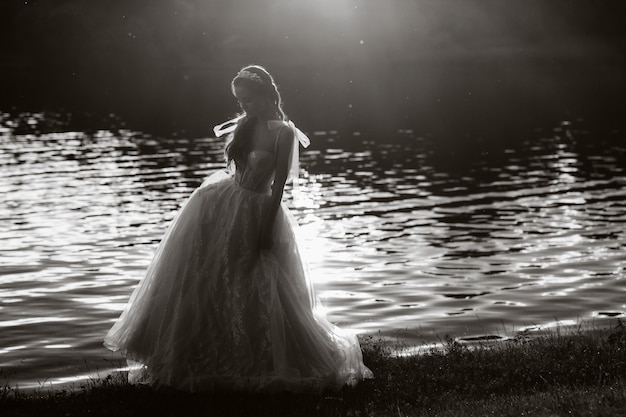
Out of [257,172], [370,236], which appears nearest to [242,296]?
[257,172]

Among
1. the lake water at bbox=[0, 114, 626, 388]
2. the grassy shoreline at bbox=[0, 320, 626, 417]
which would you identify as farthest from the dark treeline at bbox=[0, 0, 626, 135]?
the grassy shoreline at bbox=[0, 320, 626, 417]

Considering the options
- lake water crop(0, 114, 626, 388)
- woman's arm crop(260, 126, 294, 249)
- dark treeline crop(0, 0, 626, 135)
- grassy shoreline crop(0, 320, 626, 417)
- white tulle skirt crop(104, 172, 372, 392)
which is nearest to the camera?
grassy shoreline crop(0, 320, 626, 417)

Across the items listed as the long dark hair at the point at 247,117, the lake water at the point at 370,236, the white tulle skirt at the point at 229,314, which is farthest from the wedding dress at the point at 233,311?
the lake water at the point at 370,236

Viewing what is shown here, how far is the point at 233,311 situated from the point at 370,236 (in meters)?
12.5

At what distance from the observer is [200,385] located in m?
9.10

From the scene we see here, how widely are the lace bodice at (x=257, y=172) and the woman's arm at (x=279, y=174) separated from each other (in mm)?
104

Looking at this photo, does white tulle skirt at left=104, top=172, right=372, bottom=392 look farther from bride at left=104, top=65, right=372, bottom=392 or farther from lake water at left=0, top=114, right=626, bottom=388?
lake water at left=0, top=114, right=626, bottom=388

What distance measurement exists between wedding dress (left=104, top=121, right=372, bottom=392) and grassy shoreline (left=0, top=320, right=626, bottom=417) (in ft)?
0.70

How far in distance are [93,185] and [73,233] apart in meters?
8.13

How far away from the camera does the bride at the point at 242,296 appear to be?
9180mm

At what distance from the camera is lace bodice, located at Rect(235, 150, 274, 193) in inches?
374

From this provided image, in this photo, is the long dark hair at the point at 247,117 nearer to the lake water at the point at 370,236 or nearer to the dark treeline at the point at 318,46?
the lake water at the point at 370,236

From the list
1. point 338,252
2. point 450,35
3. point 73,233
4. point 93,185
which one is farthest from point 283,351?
point 450,35

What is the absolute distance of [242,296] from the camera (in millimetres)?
9344
